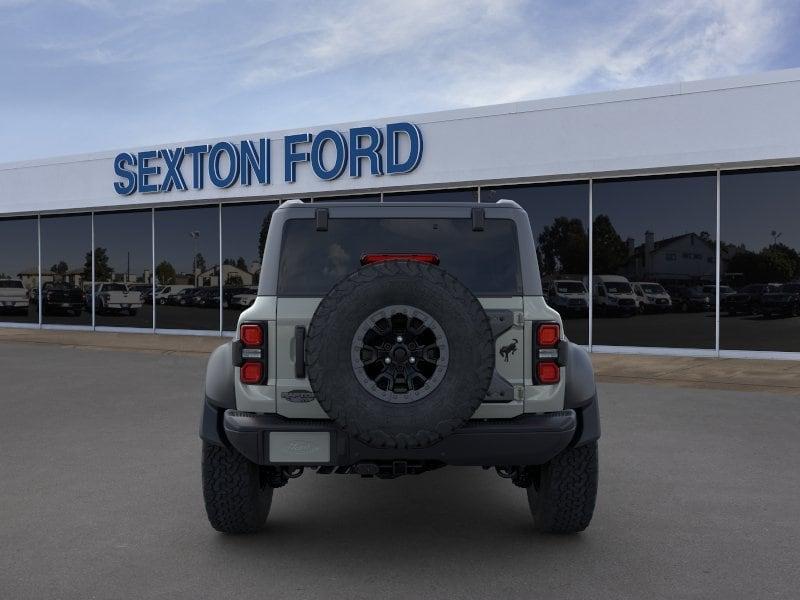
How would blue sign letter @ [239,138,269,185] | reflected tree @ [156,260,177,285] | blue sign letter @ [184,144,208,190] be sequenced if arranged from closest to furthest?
1. blue sign letter @ [239,138,269,185]
2. blue sign letter @ [184,144,208,190]
3. reflected tree @ [156,260,177,285]

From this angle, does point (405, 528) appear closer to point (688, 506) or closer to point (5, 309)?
point (688, 506)

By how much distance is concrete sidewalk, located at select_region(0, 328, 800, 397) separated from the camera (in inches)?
419

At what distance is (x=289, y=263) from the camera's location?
13.6 feet

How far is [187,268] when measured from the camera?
20.4 metres

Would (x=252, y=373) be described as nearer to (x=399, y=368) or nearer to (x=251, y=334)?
(x=251, y=334)

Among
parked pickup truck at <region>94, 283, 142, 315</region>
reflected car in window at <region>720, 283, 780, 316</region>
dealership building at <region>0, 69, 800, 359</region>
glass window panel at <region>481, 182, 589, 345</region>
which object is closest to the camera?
dealership building at <region>0, 69, 800, 359</region>

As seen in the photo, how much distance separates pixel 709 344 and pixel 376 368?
1233 cm

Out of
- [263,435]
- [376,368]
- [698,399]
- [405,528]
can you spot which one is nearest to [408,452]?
[376,368]

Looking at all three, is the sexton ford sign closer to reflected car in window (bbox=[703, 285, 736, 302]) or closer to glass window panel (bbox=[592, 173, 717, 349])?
glass window panel (bbox=[592, 173, 717, 349])

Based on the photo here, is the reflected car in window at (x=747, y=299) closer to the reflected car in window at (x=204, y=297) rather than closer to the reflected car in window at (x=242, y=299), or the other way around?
the reflected car in window at (x=242, y=299)

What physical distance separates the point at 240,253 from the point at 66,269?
668 cm

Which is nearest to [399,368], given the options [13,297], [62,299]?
[62,299]

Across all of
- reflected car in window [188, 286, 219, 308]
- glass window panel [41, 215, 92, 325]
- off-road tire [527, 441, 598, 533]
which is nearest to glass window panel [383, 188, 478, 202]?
→ reflected car in window [188, 286, 219, 308]

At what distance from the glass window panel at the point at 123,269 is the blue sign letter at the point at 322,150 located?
6.25 meters
